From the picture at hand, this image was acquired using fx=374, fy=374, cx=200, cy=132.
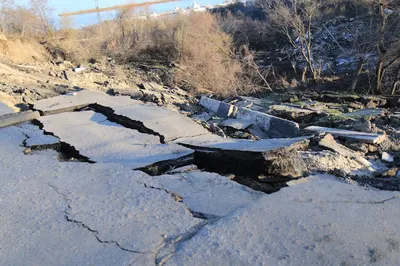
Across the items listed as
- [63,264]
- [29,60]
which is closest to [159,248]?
[63,264]

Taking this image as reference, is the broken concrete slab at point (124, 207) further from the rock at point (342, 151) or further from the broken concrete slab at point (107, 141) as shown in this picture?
the rock at point (342, 151)

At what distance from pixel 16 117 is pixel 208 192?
11.6 ft

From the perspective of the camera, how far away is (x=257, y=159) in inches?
140

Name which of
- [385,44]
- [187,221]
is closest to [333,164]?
[187,221]

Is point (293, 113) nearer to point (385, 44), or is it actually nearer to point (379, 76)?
point (379, 76)

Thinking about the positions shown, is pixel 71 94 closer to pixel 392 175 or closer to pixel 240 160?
pixel 240 160

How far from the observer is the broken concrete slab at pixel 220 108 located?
8.41 metres

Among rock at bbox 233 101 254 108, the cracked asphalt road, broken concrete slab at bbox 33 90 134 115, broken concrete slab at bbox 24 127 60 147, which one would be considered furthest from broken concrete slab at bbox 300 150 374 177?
rock at bbox 233 101 254 108

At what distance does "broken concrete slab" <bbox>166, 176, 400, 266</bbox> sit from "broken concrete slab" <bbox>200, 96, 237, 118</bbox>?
5504mm

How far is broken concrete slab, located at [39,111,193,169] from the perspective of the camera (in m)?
3.91

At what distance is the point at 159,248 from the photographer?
2266 millimetres

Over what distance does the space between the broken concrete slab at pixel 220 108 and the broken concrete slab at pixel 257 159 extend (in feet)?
14.3

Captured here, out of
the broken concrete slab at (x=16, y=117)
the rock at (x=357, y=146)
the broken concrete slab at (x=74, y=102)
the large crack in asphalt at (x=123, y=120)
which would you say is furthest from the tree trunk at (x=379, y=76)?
the broken concrete slab at (x=16, y=117)

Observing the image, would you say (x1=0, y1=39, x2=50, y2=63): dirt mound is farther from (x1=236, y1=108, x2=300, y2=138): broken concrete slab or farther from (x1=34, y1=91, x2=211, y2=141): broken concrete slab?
(x1=236, y1=108, x2=300, y2=138): broken concrete slab
